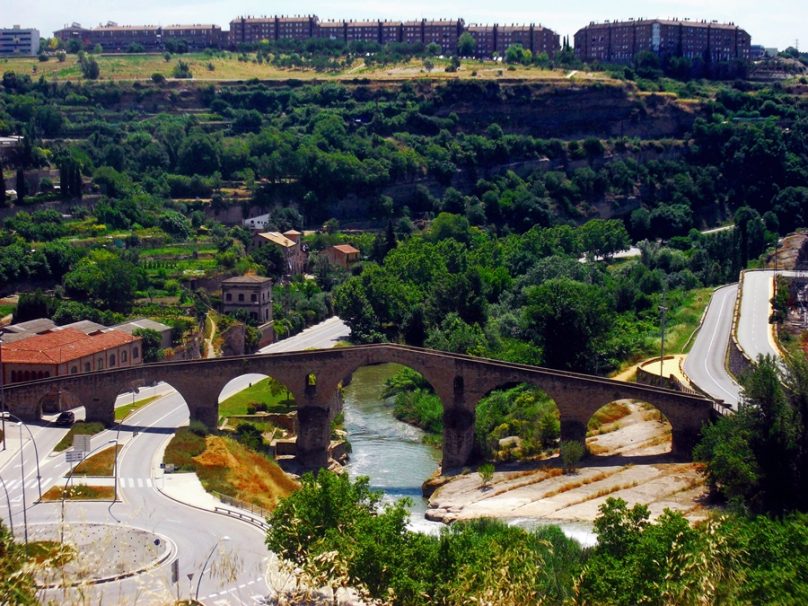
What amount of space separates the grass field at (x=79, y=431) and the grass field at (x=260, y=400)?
18.9ft

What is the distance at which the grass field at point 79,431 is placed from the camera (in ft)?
137

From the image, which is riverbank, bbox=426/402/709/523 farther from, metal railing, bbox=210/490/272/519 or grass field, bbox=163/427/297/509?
metal railing, bbox=210/490/272/519

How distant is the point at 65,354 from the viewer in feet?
161

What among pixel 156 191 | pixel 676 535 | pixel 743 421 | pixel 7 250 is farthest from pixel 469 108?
pixel 676 535

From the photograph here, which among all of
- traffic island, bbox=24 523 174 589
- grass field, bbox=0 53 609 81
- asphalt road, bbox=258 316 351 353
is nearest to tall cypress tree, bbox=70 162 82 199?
asphalt road, bbox=258 316 351 353

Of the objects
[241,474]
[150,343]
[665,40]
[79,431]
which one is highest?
[665,40]

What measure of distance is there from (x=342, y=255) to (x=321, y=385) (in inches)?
1198

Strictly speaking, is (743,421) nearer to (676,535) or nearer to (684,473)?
(684,473)

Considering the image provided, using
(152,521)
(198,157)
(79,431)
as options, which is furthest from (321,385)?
(198,157)

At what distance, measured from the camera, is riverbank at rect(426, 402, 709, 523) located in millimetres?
38406

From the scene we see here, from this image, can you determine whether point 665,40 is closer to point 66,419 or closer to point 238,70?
point 238,70

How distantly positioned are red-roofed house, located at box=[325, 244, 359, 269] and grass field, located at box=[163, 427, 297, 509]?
32860 millimetres

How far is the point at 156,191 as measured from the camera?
81.5 m

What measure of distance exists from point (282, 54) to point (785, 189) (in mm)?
50203
